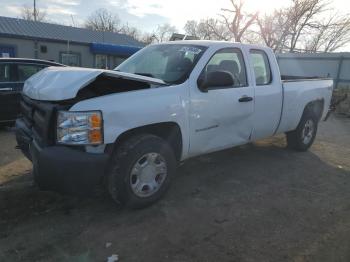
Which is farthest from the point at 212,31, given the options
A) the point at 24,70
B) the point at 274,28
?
the point at 24,70

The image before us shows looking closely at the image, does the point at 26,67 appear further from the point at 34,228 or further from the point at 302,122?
the point at 302,122

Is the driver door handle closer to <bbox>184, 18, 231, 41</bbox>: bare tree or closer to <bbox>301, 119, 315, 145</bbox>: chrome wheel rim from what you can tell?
<bbox>301, 119, 315, 145</bbox>: chrome wheel rim

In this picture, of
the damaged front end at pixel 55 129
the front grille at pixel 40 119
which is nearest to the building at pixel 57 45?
the front grille at pixel 40 119

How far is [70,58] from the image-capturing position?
2477 centimetres

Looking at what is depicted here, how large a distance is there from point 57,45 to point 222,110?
A: 21739 mm

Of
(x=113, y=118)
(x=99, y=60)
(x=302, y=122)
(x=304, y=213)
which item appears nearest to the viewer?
(x=113, y=118)

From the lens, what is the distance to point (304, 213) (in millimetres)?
4043

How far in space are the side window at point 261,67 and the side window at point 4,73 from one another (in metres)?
5.03

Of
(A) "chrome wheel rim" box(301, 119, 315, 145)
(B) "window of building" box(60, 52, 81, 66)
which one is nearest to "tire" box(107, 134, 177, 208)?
(A) "chrome wheel rim" box(301, 119, 315, 145)

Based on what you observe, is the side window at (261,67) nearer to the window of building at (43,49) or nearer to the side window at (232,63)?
the side window at (232,63)

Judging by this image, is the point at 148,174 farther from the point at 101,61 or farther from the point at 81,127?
the point at 101,61

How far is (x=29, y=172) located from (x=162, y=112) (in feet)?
7.82

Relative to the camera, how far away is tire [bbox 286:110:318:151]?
6.44m

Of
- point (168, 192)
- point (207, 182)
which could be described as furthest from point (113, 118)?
point (207, 182)
